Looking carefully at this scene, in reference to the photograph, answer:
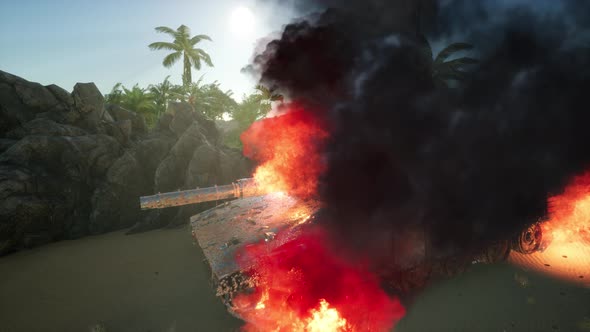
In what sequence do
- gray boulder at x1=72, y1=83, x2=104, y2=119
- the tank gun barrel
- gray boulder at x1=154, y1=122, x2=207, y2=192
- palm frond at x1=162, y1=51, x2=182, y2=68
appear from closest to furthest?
the tank gun barrel < gray boulder at x1=154, y1=122, x2=207, y2=192 < gray boulder at x1=72, y1=83, x2=104, y2=119 < palm frond at x1=162, y1=51, x2=182, y2=68

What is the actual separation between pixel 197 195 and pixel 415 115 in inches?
224

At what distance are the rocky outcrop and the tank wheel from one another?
13.2 m

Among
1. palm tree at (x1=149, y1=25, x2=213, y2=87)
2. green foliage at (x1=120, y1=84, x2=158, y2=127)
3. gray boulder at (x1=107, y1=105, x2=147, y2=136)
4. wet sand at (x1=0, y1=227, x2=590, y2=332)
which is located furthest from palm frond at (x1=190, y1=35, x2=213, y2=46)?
wet sand at (x1=0, y1=227, x2=590, y2=332)

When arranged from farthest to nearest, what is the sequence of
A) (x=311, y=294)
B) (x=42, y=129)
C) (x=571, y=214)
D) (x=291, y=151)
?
(x=42, y=129), (x=571, y=214), (x=291, y=151), (x=311, y=294)

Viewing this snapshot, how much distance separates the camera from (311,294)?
199 inches

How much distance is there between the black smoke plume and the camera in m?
5.83

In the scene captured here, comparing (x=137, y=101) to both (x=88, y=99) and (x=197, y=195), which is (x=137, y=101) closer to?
(x=88, y=99)

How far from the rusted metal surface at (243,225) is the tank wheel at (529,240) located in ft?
18.8

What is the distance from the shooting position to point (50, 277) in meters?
8.93

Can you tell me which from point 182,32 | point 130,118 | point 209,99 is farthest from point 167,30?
point 130,118

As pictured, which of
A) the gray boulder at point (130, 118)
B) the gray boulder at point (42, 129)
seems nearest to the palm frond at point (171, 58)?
the gray boulder at point (130, 118)

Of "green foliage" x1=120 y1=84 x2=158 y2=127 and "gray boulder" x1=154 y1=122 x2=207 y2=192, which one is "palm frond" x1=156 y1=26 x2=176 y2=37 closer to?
"green foliage" x1=120 y1=84 x2=158 y2=127

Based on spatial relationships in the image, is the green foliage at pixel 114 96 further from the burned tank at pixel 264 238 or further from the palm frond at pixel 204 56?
the burned tank at pixel 264 238

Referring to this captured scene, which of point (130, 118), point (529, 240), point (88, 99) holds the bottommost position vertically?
point (529, 240)
